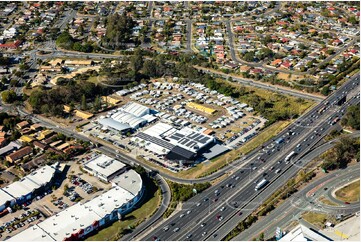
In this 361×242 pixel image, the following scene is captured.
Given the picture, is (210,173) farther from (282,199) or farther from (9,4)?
(9,4)

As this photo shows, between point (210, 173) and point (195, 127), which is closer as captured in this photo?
point (210, 173)

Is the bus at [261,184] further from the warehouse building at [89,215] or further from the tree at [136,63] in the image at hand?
the tree at [136,63]

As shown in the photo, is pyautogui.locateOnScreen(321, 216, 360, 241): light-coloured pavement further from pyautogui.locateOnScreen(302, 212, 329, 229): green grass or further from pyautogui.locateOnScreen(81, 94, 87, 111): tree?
pyautogui.locateOnScreen(81, 94, 87, 111): tree

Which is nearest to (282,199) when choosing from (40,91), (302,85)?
(302,85)

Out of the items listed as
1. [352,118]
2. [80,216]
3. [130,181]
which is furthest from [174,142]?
[352,118]

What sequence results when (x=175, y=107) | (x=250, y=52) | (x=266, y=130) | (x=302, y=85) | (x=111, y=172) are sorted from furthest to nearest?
(x=250, y=52), (x=302, y=85), (x=175, y=107), (x=266, y=130), (x=111, y=172)

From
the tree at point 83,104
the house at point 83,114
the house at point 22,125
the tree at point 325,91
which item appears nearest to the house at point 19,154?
the house at point 22,125

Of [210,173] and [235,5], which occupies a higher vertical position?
[235,5]

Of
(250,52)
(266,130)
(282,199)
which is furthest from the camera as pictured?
(250,52)
